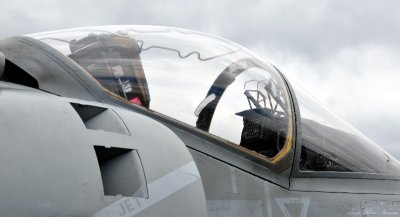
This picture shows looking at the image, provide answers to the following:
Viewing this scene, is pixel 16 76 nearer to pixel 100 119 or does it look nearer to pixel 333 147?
pixel 100 119

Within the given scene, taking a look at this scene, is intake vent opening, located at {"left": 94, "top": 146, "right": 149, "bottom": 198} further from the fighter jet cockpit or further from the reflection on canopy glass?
the reflection on canopy glass

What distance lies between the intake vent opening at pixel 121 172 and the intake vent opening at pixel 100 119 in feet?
0.38

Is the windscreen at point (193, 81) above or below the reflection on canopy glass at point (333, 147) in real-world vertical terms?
above

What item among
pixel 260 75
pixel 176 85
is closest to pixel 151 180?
pixel 176 85

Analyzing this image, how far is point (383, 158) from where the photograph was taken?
180 inches

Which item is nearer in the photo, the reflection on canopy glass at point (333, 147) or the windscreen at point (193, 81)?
the windscreen at point (193, 81)

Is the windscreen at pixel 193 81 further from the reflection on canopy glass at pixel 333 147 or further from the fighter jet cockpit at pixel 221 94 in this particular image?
the reflection on canopy glass at pixel 333 147

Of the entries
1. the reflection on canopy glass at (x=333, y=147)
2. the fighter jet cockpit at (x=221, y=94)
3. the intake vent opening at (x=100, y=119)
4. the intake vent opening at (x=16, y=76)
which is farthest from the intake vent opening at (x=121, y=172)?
the reflection on canopy glass at (x=333, y=147)

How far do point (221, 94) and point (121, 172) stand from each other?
160cm

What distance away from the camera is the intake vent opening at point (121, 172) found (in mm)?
2418

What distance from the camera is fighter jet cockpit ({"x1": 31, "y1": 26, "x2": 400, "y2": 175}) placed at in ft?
12.1

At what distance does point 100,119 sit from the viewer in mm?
2639

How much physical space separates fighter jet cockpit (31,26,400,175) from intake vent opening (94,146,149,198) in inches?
42.5

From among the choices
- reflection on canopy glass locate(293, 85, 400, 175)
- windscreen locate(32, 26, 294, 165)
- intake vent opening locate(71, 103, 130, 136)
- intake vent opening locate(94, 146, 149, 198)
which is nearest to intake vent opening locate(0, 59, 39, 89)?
windscreen locate(32, 26, 294, 165)
